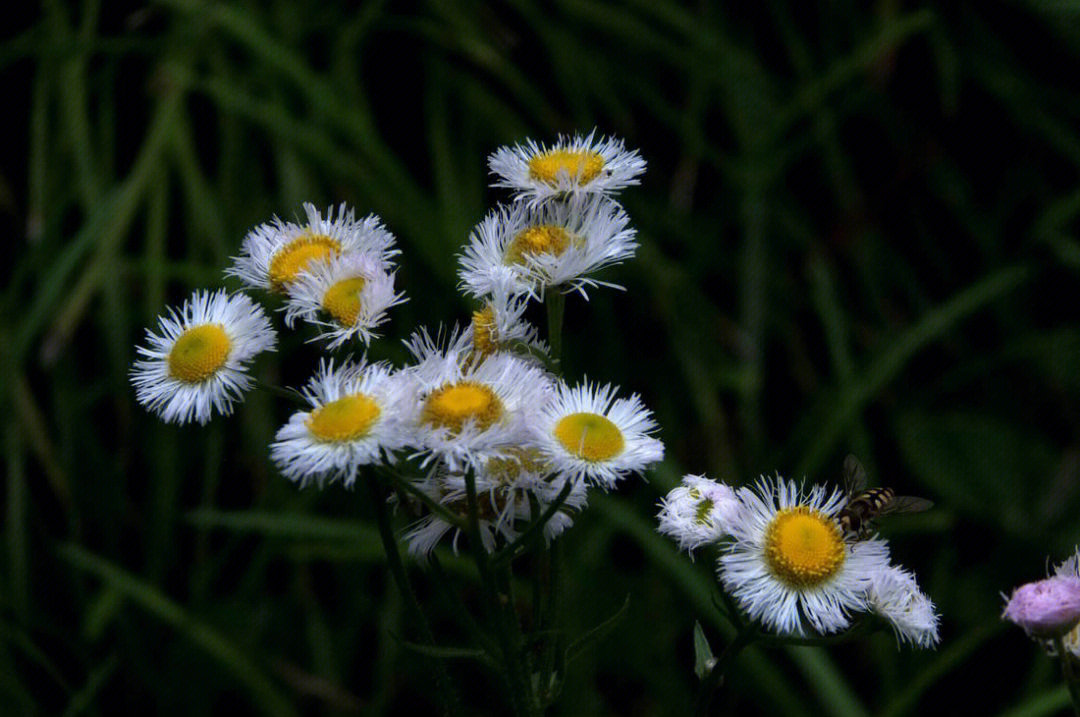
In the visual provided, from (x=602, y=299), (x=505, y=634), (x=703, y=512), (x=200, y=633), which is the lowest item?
(x=505, y=634)

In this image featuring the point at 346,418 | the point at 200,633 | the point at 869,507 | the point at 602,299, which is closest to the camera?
the point at 346,418

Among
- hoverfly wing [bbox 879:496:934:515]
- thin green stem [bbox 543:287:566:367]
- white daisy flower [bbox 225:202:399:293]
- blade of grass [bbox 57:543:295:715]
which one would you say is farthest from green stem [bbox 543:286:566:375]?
blade of grass [bbox 57:543:295:715]

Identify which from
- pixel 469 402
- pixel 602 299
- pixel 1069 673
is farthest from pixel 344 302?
pixel 602 299

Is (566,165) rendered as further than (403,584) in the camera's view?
Yes

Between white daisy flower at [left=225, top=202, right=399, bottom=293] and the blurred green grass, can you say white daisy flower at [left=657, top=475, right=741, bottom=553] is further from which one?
the blurred green grass

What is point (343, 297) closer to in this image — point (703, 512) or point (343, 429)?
point (343, 429)

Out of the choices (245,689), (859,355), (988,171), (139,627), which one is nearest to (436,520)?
(245,689)
